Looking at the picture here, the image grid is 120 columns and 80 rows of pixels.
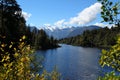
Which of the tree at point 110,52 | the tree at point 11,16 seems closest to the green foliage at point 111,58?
the tree at point 110,52

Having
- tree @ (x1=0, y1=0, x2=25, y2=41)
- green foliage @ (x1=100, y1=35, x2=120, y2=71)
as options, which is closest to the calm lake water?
tree @ (x1=0, y1=0, x2=25, y2=41)

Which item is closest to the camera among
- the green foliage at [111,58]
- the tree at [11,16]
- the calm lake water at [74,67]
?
the green foliage at [111,58]

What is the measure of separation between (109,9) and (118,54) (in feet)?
2.95

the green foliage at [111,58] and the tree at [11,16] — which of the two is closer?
the green foliage at [111,58]

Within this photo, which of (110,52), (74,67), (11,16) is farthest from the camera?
(74,67)

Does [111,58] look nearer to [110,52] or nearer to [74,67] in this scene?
[110,52]

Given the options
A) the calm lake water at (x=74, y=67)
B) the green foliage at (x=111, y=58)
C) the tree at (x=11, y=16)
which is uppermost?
the tree at (x=11, y=16)

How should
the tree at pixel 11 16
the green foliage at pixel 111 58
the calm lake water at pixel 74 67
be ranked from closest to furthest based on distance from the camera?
the green foliage at pixel 111 58, the tree at pixel 11 16, the calm lake water at pixel 74 67

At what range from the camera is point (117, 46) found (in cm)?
533

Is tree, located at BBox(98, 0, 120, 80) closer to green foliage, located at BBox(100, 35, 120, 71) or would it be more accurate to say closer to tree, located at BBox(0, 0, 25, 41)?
green foliage, located at BBox(100, 35, 120, 71)

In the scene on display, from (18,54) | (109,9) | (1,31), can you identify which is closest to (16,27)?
(1,31)

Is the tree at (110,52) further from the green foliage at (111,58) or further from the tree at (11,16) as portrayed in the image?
the tree at (11,16)

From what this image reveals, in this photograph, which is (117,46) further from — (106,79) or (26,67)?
(26,67)

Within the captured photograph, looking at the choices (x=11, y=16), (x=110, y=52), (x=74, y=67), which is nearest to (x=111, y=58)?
(x=110, y=52)
